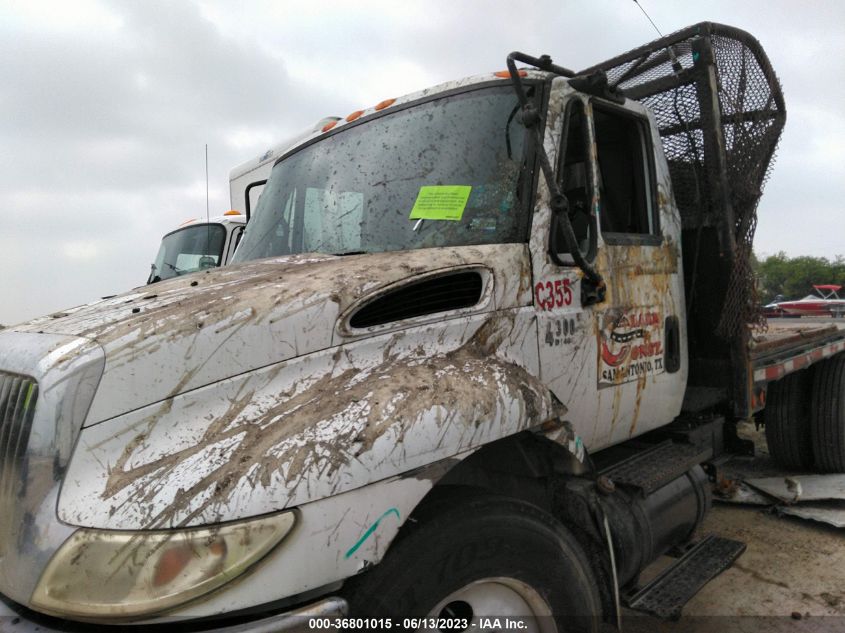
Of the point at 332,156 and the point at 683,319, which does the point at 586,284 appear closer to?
the point at 683,319

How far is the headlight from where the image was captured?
1.45m

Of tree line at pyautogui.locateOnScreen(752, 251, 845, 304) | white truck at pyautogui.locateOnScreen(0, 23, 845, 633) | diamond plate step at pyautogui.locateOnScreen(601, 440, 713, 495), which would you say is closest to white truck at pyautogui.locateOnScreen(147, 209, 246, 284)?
white truck at pyautogui.locateOnScreen(0, 23, 845, 633)

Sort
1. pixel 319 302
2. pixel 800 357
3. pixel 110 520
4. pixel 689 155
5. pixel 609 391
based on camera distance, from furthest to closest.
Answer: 1. pixel 800 357
2. pixel 689 155
3. pixel 609 391
4. pixel 319 302
5. pixel 110 520

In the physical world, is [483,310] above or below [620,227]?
below

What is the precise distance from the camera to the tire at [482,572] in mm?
1731

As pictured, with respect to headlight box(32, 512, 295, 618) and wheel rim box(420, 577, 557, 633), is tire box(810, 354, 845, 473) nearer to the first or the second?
wheel rim box(420, 577, 557, 633)

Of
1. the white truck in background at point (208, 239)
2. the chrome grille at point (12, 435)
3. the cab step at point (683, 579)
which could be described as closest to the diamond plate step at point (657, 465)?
the cab step at point (683, 579)

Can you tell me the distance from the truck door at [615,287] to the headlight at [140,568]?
141 centimetres

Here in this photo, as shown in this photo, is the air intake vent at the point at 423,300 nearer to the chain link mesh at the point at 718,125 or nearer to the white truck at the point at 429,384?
the white truck at the point at 429,384

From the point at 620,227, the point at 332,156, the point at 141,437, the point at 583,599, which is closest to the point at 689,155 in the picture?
the point at 620,227

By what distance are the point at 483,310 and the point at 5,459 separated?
5.14ft

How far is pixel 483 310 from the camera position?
2.29 metres

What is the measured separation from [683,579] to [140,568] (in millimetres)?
2416

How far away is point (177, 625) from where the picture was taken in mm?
1502
